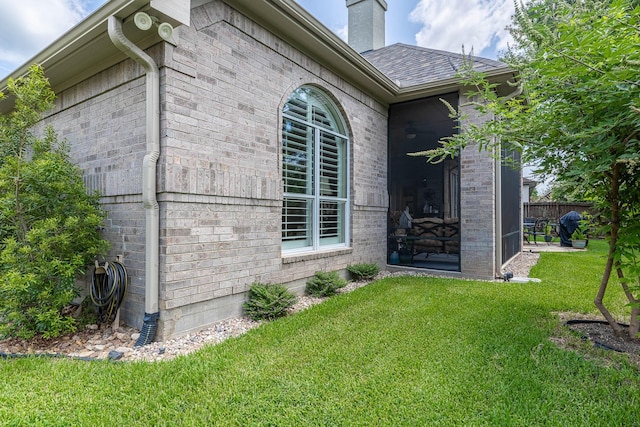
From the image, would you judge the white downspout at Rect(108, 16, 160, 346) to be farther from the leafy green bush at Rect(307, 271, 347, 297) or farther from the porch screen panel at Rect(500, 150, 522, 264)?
the porch screen panel at Rect(500, 150, 522, 264)

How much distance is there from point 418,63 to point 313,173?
4381 millimetres

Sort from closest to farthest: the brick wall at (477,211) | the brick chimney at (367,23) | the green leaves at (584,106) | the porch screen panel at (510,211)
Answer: the green leaves at (584,106) → the brick wall at (477,211) → the porch screen panel at (510,211) → the brick chimney at (367,23)

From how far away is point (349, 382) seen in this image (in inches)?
94.3

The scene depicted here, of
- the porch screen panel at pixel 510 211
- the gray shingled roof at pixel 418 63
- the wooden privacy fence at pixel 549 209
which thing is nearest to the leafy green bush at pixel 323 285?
the porch screen panel at pixel 510 211

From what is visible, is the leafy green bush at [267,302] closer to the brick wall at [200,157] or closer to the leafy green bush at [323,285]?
the brick wall at [200,157]

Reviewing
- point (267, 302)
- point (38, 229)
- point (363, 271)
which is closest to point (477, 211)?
point (363, 271)

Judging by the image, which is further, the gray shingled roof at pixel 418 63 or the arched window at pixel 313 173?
the gray shingled roof at pixel 418 63

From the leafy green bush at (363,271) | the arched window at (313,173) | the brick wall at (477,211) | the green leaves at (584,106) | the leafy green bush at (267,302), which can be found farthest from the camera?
the brick wall at (477,211)

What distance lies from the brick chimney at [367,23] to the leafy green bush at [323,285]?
7885 millimetres

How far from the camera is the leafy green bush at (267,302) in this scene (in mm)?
3920

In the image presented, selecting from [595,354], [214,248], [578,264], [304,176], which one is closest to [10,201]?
[214,248]

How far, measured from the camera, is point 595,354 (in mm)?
2852

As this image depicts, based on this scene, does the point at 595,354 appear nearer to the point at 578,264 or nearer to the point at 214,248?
the point at 214,248

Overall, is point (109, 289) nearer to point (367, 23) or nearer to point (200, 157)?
point (200, 157)
